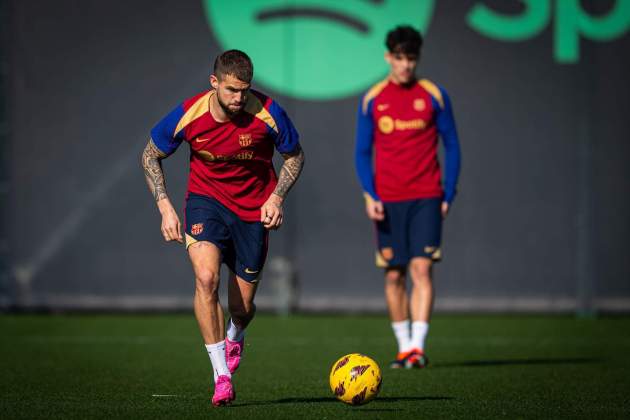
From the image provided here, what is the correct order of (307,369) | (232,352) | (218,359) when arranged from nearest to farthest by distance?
1. (218,359)
2. (232,352)
3. (307,369)

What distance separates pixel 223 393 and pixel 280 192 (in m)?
1.18

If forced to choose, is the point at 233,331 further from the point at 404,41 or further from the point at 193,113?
the point at 404,41

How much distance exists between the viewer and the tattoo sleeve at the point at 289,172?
6457 millimetres

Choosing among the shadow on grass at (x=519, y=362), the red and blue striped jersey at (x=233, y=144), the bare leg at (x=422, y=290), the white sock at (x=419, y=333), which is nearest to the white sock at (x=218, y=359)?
the red and blue striped jersey at (x=233, y=144)

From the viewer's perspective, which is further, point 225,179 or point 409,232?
point 409,232

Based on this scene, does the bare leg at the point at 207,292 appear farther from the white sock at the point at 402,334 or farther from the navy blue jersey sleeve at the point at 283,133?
the white sock at the point at 402,334

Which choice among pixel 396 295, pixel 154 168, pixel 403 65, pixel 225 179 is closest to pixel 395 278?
pixel 396 295

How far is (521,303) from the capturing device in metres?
13.2

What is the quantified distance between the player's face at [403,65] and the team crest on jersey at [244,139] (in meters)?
2.27

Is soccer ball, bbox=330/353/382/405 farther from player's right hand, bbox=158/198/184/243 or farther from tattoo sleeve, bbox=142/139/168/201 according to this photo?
tattoo sleeve, bbox=142/139/168/201

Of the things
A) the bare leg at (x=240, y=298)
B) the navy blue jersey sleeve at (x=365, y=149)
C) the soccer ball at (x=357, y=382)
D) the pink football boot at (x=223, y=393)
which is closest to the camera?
the soccer ball at (x=357, y=382)

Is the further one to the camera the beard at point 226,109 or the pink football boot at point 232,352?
the pink football boot at point 232,352

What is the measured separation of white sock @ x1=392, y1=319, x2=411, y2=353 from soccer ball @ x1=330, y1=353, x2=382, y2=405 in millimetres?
2506

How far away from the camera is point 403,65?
838 centimetres
